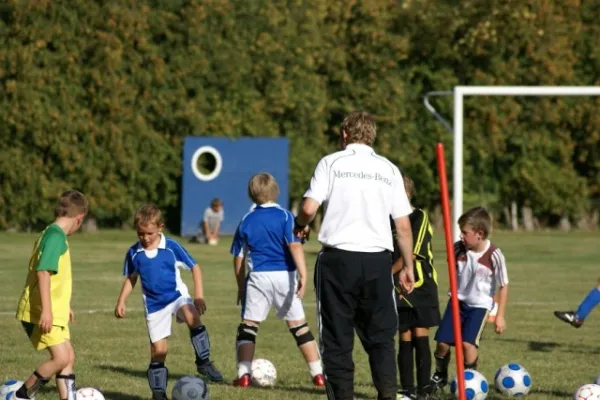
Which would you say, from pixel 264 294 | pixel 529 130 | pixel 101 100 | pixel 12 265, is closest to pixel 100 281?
pixel 12 265

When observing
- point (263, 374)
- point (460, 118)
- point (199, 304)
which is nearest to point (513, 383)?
point (263, 374)

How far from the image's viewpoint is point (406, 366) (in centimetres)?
882

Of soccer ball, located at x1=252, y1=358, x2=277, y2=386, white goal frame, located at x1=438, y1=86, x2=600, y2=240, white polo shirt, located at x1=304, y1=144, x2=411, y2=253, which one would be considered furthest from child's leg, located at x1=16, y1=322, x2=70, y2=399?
white goal frame, located at x1=438, y1=86, x2=600, y2=240

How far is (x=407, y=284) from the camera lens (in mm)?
7484

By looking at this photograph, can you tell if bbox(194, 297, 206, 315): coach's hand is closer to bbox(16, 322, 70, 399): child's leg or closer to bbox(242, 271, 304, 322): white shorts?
bbox(242, 271, 304, 322): white shorts

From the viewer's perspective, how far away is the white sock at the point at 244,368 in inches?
375

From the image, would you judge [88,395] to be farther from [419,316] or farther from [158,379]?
[419,316]

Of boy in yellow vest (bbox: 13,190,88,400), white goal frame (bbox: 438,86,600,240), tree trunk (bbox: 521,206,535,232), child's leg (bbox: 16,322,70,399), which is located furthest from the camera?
tree trunk (bbox: 521,206,535,232)

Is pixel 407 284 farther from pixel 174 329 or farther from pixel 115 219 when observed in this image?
pixel 115 219

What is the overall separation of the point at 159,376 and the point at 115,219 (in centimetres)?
2746

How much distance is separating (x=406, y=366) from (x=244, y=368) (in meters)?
1.33

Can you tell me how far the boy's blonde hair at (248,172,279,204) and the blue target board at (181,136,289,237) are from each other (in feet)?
81.5

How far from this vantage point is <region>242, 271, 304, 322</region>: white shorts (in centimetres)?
961

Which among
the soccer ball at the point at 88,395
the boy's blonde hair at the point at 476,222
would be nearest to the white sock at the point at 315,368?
the boy's blonde hair at the point at 476,222
